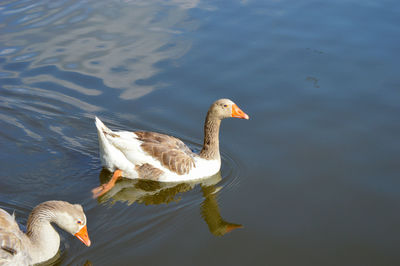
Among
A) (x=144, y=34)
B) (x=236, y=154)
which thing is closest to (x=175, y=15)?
(x=144, y=34)

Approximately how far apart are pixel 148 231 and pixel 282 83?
536 centimetres

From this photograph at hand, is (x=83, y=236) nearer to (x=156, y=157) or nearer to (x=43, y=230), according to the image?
(x=43, y=230)

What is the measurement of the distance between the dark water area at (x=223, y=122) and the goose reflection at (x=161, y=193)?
0.11ft

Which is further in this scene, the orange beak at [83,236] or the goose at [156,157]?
the goose at [156,157]

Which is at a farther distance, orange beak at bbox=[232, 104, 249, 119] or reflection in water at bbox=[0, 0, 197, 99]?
reflection in water at bbox=[0, 0, 197, 99]

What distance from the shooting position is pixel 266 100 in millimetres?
10477

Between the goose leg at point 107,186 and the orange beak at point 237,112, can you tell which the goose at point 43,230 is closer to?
the goose leg at point 107,186

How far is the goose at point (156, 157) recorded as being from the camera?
27.9 ft

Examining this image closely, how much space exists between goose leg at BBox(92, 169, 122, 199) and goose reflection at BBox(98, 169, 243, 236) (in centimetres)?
7

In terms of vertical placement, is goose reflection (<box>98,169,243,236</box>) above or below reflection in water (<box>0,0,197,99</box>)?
below

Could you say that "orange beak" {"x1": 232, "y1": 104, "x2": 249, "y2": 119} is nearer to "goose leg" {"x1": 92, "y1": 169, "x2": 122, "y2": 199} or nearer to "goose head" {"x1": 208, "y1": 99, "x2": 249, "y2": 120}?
"goose head" {"x1": 208, "y1": 99, "x2": 249, "y2": 120}

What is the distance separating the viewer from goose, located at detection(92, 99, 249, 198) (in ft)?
27.9

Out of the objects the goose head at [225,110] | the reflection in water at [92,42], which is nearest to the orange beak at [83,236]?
the goose head at [225,110]

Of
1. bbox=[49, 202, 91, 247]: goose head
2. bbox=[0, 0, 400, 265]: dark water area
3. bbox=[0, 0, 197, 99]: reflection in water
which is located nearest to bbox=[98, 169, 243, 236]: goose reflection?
bbox=[0, 0, 400, 265]: dark water area
